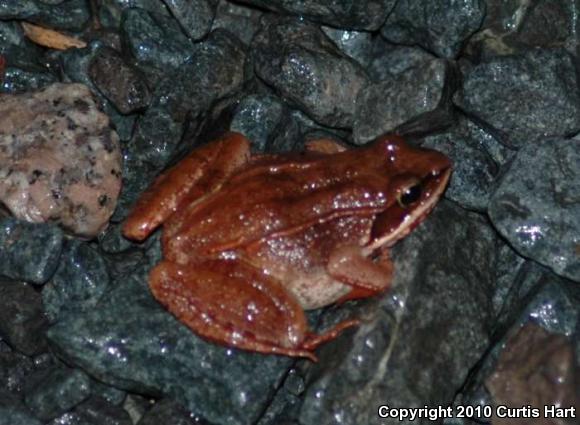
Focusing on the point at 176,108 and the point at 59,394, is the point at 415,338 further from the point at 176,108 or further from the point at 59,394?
the point at 176,108

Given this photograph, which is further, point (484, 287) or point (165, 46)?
point (165, 46)

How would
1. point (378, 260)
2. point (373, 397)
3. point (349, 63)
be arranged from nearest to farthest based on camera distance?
point (373, 397) < point (378, 260) < point (349, 63)

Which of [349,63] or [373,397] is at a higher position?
[349,63]

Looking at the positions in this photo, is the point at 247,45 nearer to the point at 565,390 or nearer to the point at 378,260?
the point at 378,260

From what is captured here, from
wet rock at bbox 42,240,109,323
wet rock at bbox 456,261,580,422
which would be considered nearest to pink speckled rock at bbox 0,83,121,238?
wet rock at bbox 42,240,109,323

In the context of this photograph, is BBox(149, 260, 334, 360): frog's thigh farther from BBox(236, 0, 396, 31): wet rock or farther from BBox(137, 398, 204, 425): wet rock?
BBox(236, 0, 396, 31): wet rock

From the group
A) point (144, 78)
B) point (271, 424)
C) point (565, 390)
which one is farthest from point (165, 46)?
point (565, 390)

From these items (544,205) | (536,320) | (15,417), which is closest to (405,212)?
(544,205)

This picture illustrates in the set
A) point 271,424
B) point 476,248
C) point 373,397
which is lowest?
point 271,424
